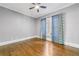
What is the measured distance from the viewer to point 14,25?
11.9ft

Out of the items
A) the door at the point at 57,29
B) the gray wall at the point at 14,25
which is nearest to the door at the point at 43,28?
the gray wall at the point at 14,25

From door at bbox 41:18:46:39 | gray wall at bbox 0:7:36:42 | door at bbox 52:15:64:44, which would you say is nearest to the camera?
door at bbox 41:18:46:39

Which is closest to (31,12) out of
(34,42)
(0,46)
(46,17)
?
(46,17)

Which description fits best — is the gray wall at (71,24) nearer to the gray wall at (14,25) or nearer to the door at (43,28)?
the door at (43,28)

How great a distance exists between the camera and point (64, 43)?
3223mm

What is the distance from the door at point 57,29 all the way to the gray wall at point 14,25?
29.1 inches

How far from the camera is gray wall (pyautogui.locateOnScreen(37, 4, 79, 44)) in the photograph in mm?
3195

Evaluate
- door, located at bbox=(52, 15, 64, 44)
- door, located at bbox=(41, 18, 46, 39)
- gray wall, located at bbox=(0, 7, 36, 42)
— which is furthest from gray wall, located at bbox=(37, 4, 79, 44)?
gray wall, located at bbox=(0, 7, 36, 42)

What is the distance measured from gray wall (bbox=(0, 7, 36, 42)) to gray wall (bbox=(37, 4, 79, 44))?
820 mm

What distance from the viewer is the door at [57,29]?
10.4 ft

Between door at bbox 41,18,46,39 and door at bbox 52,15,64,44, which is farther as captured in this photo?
door at bbox 52,15,64,44

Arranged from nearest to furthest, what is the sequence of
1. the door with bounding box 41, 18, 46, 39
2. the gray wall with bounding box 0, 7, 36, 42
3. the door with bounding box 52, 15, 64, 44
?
the door with bounding box 41, 18, 46, 39 < the gray wall with bounding box 0, 7, 36, 42 < the door with bounding box 52, 15, 64, 44

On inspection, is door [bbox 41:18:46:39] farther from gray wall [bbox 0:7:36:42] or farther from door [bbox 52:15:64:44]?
door [bbox 52:15:64:44]

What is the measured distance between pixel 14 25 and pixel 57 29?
1748 mm
